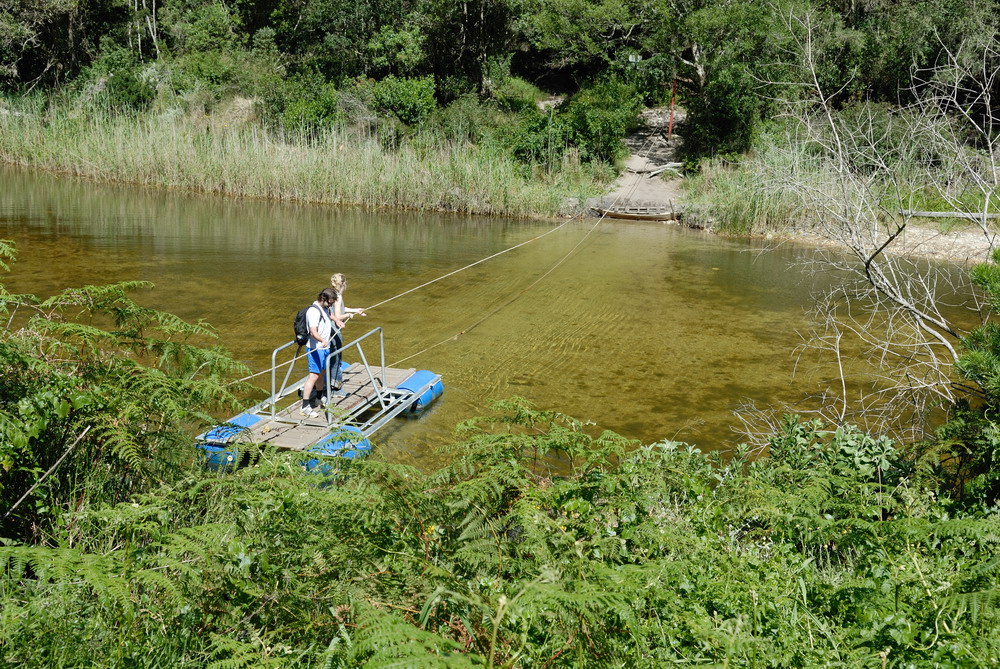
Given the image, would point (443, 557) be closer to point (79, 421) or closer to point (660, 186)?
point (79, 421)

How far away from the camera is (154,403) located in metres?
4.55

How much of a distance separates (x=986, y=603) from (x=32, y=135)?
1200 inches

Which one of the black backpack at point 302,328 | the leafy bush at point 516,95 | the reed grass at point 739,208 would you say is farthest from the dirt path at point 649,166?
the black backpack at point 302,328

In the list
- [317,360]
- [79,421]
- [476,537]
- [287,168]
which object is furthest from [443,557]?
[287,168]

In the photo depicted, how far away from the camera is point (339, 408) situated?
775 cm

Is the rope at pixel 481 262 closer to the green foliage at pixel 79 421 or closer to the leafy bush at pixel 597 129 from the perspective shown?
the green foliage at pixel 79 421

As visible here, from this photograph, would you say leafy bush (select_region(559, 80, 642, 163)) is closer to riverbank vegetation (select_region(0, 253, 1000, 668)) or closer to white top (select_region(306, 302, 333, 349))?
white top (select_region(306, 302, 333, 349))

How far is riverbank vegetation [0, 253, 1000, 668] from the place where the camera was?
2.73m

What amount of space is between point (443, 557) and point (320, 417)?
473cm

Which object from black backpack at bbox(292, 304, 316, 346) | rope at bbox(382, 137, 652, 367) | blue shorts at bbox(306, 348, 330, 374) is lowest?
rope at bbox(382, 137, 652, 367)

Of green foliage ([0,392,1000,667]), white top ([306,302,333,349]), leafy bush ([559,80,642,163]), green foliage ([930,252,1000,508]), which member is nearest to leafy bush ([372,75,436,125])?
leafy bush ([559,80,642,163])

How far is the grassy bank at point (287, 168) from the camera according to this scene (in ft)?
80.3

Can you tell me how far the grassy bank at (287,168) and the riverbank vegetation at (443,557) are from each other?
20.1 m

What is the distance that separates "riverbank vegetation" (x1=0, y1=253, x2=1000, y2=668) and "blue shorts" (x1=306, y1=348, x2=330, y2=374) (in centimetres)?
307
